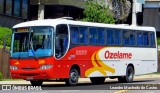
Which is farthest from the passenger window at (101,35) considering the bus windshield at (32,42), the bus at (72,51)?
the bus windshield at (32,42)

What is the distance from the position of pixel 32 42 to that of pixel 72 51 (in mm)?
2217

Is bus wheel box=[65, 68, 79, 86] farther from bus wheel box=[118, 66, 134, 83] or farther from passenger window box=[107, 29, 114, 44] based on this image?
bus wheel box=[118, 66, 134, 83]

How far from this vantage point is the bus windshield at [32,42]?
1015 inches

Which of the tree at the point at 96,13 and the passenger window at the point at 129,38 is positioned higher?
the tree at the point at 96,13

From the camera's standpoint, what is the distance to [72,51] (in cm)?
2717

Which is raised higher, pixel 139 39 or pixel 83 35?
pixel 83 35

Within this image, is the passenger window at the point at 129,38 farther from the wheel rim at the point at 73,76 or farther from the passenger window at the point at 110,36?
the wheel rim at the point at 73,76

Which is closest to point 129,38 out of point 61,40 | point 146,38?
point 146,38

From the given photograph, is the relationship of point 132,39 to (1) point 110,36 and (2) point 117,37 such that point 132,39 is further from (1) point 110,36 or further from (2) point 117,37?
(1) point 110,36

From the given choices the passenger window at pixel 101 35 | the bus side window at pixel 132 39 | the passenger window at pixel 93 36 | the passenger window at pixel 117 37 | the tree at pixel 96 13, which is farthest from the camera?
the tree at pixel 96 13

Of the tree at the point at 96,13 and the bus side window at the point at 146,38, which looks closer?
the bus side window at the point at 146,38

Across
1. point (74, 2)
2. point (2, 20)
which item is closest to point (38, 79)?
point (2, 20)

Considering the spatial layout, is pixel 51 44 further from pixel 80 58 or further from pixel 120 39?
pixel 120 39

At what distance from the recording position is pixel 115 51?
102 feet
